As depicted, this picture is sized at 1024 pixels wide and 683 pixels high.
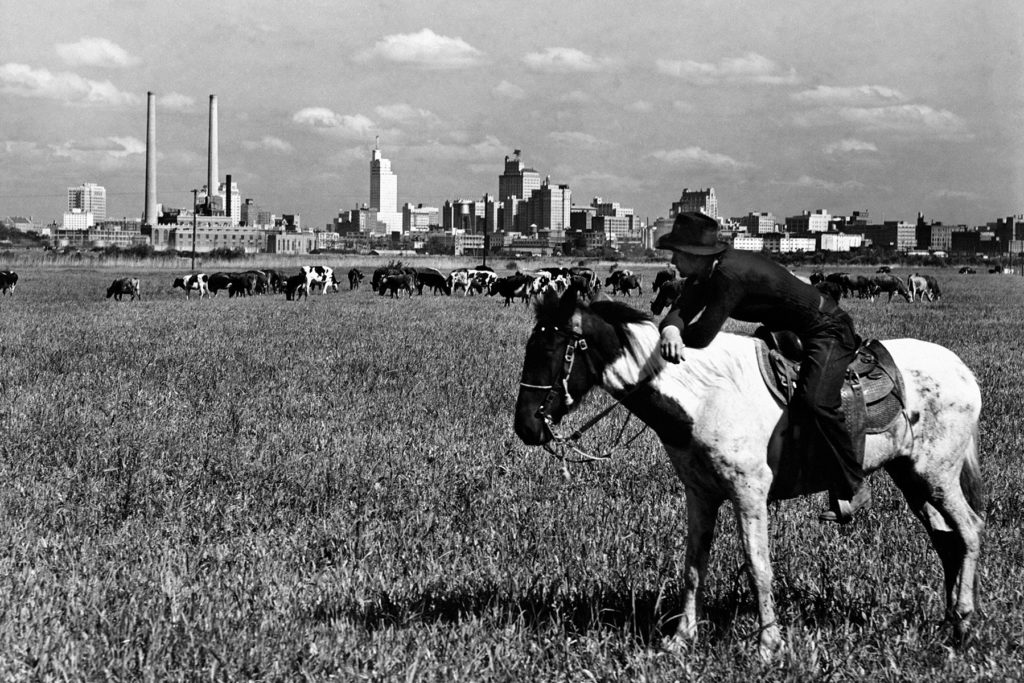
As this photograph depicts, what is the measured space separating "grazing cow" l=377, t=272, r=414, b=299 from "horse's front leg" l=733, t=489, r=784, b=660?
138 ft

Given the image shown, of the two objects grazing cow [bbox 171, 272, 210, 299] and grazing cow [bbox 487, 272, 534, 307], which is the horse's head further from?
grazing cow [bbox 171, 272, 210, 299]

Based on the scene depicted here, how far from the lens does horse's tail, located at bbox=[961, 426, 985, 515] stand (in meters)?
5.97

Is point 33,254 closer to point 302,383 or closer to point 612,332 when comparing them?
point 302,383

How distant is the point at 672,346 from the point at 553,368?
582 mm

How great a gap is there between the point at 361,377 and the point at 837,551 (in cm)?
924

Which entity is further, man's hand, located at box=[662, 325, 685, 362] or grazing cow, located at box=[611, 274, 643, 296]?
grazing cow, located at box=[611, 274, 643, 296]

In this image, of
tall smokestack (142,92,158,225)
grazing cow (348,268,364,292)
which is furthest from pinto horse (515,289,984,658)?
tall smokestack (142,92,158,225)

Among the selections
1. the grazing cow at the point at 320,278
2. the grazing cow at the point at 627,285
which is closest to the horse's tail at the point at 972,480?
the grazing cow at the point at 627,285

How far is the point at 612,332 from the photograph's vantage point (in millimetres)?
5199

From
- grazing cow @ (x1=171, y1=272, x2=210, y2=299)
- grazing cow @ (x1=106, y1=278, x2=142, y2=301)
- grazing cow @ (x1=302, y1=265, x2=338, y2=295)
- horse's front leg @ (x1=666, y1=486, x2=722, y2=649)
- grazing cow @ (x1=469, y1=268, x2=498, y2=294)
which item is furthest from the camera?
grazing cow @ (x1=469, y1=268, x2=498, y2=294)

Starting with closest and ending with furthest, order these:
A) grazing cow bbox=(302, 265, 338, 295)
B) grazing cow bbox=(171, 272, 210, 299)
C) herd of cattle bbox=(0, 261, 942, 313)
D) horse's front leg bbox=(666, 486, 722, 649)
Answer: horse's front leg bbox=(666, 486, 722, 649)
herd of cattle bbox=(0, 261, 942, 313)
grazing cow bbox=(171, 272, 210, 299)
grazing cow bbox=(302, 265, 338, 295)

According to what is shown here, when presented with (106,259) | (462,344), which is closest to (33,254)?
(106,259)

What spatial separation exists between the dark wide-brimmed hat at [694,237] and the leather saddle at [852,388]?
652 millimetres

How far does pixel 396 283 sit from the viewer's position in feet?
160
